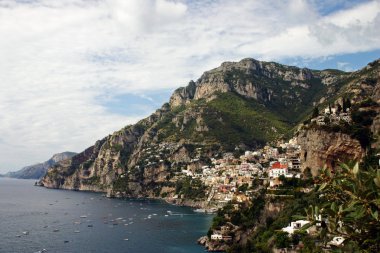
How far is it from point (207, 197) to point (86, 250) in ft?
199

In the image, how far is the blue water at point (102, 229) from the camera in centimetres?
6556

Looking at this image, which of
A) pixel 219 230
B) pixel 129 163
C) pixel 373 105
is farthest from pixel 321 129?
pixel 129 163

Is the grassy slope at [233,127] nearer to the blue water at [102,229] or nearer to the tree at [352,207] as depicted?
the blue water at [102,229]

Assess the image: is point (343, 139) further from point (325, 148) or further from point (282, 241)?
point (282, 241)

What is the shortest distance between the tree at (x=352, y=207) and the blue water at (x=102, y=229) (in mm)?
59353

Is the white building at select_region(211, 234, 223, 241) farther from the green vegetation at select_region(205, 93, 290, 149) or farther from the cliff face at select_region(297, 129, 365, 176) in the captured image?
the green vegetation at select_region(205, 93, 290, 149)

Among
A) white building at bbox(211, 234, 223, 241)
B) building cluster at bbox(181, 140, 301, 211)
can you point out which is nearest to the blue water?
white building at bbox(211, 234, 223, 241)

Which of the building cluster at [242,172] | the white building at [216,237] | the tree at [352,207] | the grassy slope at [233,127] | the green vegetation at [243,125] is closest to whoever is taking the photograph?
the tree at [352,207]

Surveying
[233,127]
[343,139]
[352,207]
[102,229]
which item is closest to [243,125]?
[233,127]

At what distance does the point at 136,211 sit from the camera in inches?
4402

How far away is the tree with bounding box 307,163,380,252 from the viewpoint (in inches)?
184

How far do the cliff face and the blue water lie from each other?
24.2 metres

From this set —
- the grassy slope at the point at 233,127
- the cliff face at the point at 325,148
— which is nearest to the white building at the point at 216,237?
the cliff face at the point at 325,148

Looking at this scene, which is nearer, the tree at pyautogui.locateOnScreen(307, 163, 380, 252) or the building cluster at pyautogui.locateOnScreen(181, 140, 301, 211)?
the tree at pyautogui.locateOnScreen(307, 163, 380, 252)
